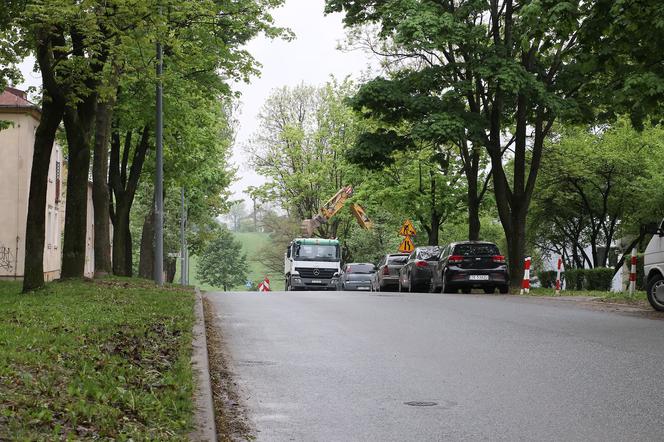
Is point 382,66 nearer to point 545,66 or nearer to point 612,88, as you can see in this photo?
point 545,66

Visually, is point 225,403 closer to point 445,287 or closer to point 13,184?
point 445,287

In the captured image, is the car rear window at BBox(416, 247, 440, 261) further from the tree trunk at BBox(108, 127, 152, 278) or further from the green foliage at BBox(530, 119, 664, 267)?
the green foliage at BBox(530, 119, 664, 267)

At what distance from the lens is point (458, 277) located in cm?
2892

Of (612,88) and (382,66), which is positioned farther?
(382,66)

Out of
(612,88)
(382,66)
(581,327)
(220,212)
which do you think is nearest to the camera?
(581,327)

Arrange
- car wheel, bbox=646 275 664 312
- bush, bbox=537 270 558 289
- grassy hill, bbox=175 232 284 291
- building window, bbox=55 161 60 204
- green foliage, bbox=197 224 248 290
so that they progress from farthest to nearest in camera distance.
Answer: grassy hill, bbox=175 232 284 291
green foliage, bbox=197 224 248 290
building window, bbox=55 161 60 204
bush, bbox=537 270 558 289
car wheel, bbox=646 275 664 312

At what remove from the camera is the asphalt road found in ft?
22.6

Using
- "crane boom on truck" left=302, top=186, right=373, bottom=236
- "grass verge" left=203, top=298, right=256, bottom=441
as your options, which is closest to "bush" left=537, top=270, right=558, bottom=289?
Result: "crane boom on truck" left=302, top=186, right=373, bottom=236

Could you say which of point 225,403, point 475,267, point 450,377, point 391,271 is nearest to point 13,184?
point 391,271

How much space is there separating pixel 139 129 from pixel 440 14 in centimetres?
1102

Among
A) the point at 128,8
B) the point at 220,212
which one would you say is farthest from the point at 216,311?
the point at 220,212

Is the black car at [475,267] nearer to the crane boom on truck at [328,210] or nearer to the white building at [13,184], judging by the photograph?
the white building at [13,184]

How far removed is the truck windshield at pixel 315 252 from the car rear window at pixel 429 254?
10.1m

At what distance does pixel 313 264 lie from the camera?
144 feet
